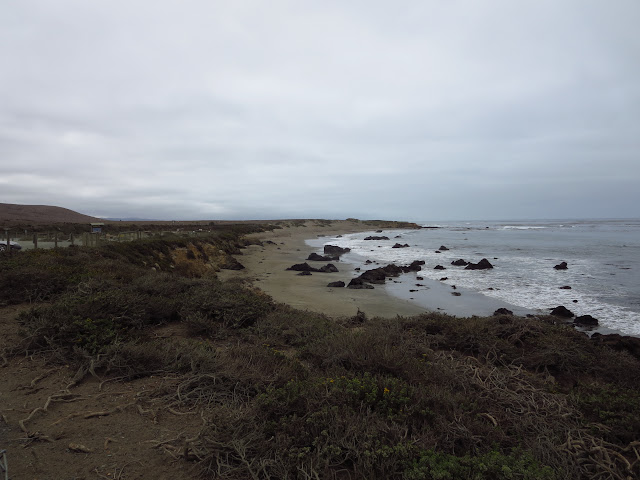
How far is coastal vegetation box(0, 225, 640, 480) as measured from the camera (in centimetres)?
277

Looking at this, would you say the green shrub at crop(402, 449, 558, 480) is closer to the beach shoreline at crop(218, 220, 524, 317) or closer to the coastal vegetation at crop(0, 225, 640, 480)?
the coastal vegetation at crop(0, 225, 640, 480)

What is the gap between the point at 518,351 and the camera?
20.7ft

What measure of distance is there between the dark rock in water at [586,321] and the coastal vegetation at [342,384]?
12.5 feet

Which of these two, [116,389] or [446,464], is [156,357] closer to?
[116,389]

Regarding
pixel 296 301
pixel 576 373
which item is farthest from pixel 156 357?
pixel 296 301

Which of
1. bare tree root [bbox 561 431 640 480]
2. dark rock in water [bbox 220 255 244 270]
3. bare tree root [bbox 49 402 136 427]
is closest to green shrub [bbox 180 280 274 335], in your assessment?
bare tree root [bbox 49 402 136 427]

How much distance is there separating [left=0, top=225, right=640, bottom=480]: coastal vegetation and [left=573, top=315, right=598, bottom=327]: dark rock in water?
3804mm

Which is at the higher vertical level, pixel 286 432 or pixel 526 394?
pixel 286 432

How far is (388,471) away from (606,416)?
269 centimetres

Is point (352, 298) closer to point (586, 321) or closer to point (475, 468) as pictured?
Answer: point (586, 321)

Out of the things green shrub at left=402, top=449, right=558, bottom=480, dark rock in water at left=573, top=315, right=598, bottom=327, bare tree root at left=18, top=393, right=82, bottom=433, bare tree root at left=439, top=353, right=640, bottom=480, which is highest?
green shrub at left=402, top=449, right=558, bottom=480

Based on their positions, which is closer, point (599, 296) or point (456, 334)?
point (456, 334)

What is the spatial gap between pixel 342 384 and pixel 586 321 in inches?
405

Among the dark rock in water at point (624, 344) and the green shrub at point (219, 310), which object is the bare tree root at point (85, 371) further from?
the dark rock in water at point (624, 344)
